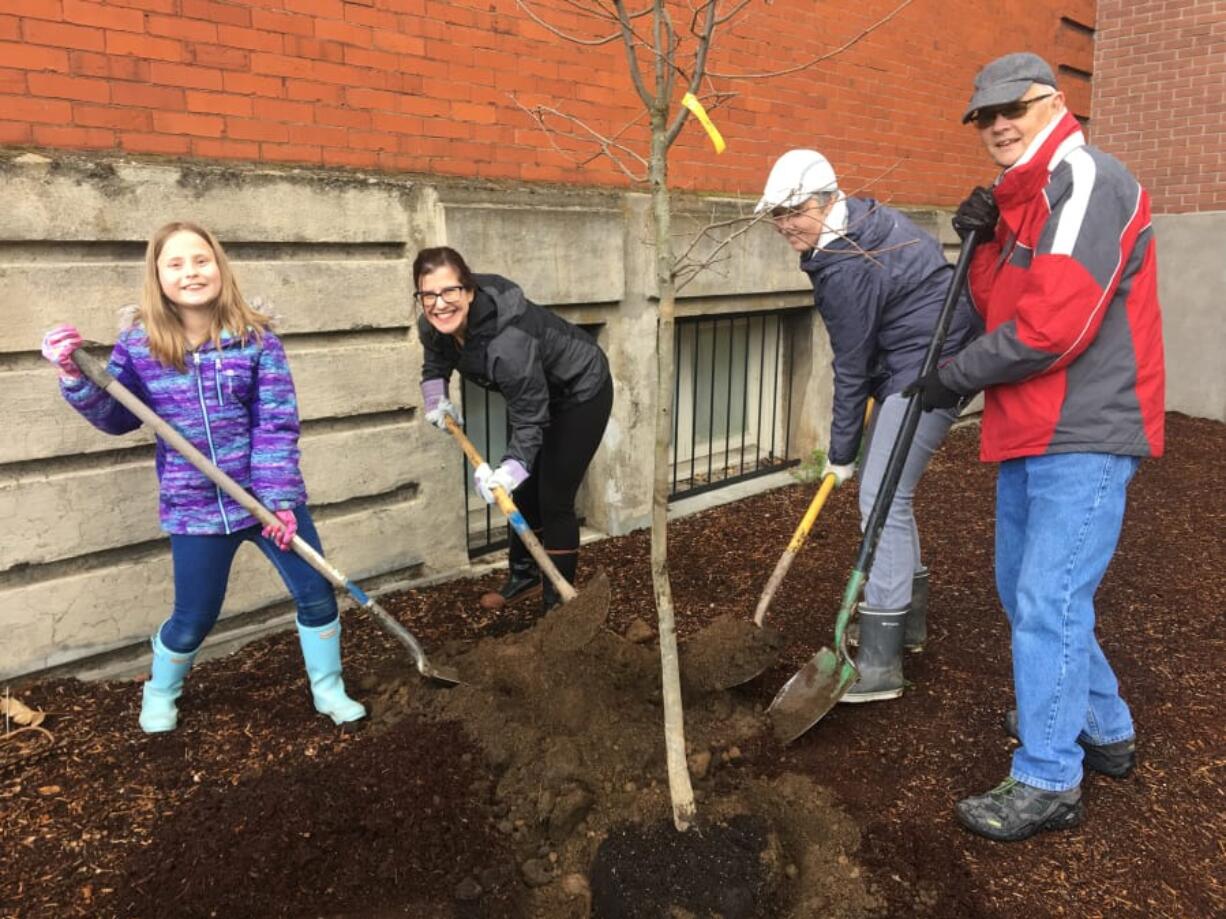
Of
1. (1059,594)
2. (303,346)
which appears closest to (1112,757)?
(1059,594)

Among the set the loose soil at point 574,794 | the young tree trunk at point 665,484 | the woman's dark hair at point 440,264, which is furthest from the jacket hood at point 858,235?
the loose soil at point 574,794

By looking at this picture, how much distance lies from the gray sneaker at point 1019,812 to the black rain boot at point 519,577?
224 centimetres

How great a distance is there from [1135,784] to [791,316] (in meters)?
4.43

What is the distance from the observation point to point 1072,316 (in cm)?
227

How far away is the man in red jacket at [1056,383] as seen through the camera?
2279mm

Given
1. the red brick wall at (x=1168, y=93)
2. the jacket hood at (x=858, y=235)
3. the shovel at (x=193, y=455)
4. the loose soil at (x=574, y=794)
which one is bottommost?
the loose soil at (x=574, y=794)

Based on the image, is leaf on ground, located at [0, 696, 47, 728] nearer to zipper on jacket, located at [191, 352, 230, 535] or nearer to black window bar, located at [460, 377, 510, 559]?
zipper on jacket, located at [191, 352, 230, 535]

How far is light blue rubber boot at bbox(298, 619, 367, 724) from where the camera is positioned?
3.10 meters

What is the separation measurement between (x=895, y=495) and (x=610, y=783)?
1430 mm

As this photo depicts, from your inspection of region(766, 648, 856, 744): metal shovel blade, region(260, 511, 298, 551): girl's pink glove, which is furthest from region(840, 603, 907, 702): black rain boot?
region(260, 511, 298, 551): girl's pink glove

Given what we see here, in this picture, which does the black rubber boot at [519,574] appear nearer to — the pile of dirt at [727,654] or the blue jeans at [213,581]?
the pile of dirt at [727,654]

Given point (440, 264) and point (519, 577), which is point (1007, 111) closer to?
point (440, 264)

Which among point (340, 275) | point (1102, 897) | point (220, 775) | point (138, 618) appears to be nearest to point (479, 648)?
point (220, 775)

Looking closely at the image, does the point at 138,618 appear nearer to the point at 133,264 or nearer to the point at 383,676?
the point at 383,676
